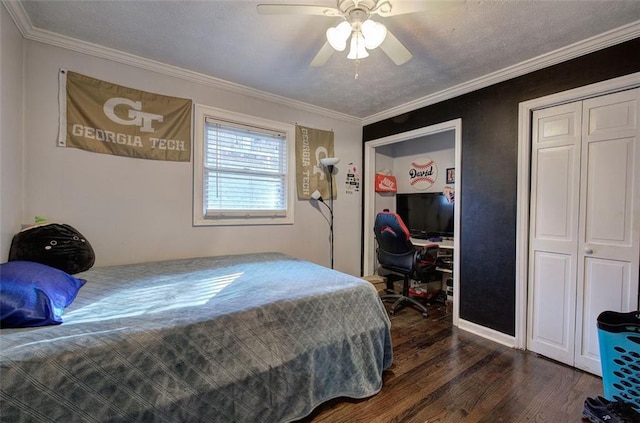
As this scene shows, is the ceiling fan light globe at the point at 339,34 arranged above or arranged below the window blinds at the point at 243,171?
above

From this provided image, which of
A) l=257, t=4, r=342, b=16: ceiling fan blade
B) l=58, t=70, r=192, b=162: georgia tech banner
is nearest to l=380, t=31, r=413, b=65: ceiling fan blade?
l=257, t=4, r=342, b=16: ceiling fan blade

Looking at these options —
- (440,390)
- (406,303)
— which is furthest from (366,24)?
(406,303)

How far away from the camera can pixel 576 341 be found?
204 centimetres

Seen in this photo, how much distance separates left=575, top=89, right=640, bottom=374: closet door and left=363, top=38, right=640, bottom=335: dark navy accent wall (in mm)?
378

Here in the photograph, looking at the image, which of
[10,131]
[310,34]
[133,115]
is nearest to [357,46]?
[310,34]

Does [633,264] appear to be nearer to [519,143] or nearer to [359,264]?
[519,143]

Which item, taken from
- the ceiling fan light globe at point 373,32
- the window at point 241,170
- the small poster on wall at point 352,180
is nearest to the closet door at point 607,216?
the ceiling fan light globe at point 373,32

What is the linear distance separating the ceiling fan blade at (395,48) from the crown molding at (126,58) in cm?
165

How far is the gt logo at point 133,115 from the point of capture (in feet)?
7.23

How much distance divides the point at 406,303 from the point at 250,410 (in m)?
2.50

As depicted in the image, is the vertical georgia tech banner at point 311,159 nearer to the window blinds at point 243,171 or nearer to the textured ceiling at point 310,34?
the window blinds at point 243,171

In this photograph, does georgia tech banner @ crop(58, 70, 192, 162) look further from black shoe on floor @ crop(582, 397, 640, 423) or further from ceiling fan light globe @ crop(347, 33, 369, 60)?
black shoe on floor @ crop(582, 397, 640, 423)

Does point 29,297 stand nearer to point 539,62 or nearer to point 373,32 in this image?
point 373,32

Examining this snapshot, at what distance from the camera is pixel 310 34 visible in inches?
74.9
